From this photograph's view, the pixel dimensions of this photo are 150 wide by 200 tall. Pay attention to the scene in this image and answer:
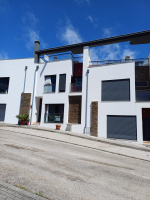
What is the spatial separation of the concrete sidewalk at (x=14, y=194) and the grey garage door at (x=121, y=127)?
11744 millimetres

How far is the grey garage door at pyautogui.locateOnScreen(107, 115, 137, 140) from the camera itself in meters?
13.9

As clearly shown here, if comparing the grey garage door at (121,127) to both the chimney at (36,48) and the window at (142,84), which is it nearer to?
the window at (142,84)

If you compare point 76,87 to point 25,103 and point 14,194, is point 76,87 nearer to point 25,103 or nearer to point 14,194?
point 25,103

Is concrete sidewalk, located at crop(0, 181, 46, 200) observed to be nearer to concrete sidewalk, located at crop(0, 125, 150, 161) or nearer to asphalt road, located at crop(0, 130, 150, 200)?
asphalt road, located at crop(0, 130, 150, 200)

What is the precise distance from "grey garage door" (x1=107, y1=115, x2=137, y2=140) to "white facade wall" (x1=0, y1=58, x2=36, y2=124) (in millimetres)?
10623

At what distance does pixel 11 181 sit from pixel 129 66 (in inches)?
561

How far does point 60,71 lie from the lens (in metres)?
17.9

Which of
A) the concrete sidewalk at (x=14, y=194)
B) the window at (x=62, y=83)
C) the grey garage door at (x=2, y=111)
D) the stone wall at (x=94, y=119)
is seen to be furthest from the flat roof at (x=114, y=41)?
the concrete sidewalk at (x=14, y=194)

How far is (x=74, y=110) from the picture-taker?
1684cm

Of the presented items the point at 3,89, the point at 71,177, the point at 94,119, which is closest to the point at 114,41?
the point at 94,119

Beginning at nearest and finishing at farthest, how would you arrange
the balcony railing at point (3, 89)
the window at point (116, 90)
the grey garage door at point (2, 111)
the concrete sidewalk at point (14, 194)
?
1. the concrete sidewalk at point (14, 194)
2. the window at point (116, 90)
3. the grey garage door at point (2, 111)
4. the balcony railing at point (3, 89)

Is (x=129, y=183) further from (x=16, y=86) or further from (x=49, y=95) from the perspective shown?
(x=16, y=86)

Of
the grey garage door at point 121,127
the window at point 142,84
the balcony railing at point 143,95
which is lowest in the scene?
the grey garage door at point 121,127

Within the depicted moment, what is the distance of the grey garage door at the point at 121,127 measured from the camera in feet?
45.7
